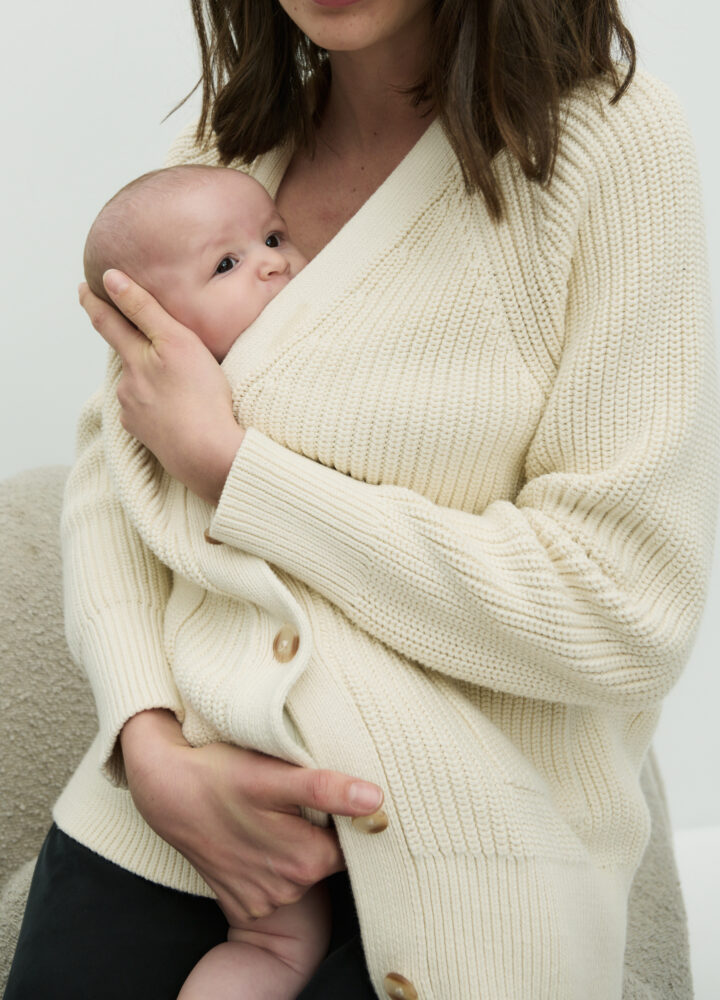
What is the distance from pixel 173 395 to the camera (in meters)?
1.24

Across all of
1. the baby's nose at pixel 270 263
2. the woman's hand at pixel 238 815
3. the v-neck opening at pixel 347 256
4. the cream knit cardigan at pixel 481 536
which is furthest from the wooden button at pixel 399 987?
the baby's nose at pixel 270 263

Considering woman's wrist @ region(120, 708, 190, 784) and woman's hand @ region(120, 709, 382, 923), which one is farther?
woman's wrist @ region(120, 708, 190, 784)

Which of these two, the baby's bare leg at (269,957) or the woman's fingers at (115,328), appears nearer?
the baby's bare leg at (269,957)

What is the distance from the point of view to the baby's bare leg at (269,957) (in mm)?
1165

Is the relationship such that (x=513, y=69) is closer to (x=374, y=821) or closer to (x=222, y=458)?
(x=222, y=458)

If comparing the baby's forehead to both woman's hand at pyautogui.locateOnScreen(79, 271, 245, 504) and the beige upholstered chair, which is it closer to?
woman's hand at pyautogui.locateOnScreen(79, 271, 245, 504)

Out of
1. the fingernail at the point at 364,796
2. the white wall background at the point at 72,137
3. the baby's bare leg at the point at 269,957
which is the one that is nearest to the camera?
the fingernail at the point at 364,796

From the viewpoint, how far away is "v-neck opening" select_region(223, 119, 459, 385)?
123 cm

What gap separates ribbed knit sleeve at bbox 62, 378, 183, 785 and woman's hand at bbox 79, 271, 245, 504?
177 mm

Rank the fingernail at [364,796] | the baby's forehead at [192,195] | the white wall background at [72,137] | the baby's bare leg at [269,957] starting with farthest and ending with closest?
the white wall background at [72,137] < the baby's forehead at [192,195] < the baby's bare leg at [269,957] < the fingernail at [364,796]

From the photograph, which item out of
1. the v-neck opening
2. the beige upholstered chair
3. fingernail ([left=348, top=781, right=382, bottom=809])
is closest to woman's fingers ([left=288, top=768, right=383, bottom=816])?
fingernail ([left=348, top=781, right=382, bottom=809])

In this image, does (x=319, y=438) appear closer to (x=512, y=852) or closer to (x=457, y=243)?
(x=457, y=243)

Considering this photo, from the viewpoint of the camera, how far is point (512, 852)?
109 centimetres

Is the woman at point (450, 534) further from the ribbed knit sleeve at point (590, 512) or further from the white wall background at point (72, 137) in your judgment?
the white wall background at point (72, 137)
